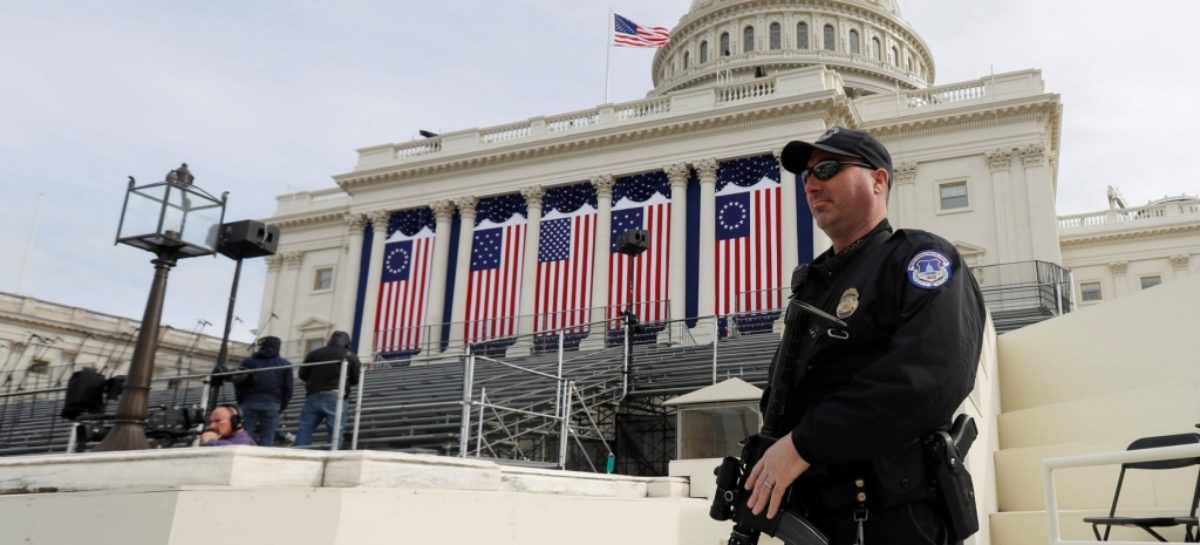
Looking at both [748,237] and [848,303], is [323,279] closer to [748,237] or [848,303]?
[748,237]

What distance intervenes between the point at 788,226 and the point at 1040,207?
8.62 meters

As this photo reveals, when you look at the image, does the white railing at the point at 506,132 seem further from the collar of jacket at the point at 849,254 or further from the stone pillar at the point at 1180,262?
the collar of jacket at the point at 849,254

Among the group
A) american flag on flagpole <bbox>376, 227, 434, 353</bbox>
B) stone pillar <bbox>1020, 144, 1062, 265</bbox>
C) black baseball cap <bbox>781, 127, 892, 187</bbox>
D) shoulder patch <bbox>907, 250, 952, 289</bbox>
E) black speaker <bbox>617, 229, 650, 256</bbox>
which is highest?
stone pillar <bbox>1020, 144, 1062, 265</bbox>

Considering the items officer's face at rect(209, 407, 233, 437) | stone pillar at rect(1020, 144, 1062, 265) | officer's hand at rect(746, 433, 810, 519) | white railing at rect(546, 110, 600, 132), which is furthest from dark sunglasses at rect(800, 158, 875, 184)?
white railing at rect(546, 110, 600, 132)

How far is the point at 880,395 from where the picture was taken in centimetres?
231

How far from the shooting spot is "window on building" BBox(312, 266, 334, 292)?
41.0 m

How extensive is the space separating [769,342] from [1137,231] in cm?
2898

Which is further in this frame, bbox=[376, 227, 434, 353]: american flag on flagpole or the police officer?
bbox=[376, 227, 434, 353]: american flag on flagpole

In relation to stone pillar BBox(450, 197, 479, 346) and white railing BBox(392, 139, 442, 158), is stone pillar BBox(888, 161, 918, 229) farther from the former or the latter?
white railing BBox(392, 139, 442, 158)

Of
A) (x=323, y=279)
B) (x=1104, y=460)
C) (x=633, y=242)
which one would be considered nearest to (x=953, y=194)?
(x=633, y=242)

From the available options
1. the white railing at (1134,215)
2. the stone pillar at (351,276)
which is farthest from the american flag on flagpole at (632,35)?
the white railing at (1134,215)

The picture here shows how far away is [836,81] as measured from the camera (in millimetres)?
31875

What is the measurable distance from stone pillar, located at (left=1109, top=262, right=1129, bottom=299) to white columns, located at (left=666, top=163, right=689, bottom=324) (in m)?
23.5

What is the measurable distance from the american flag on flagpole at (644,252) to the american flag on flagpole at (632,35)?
7.69m
